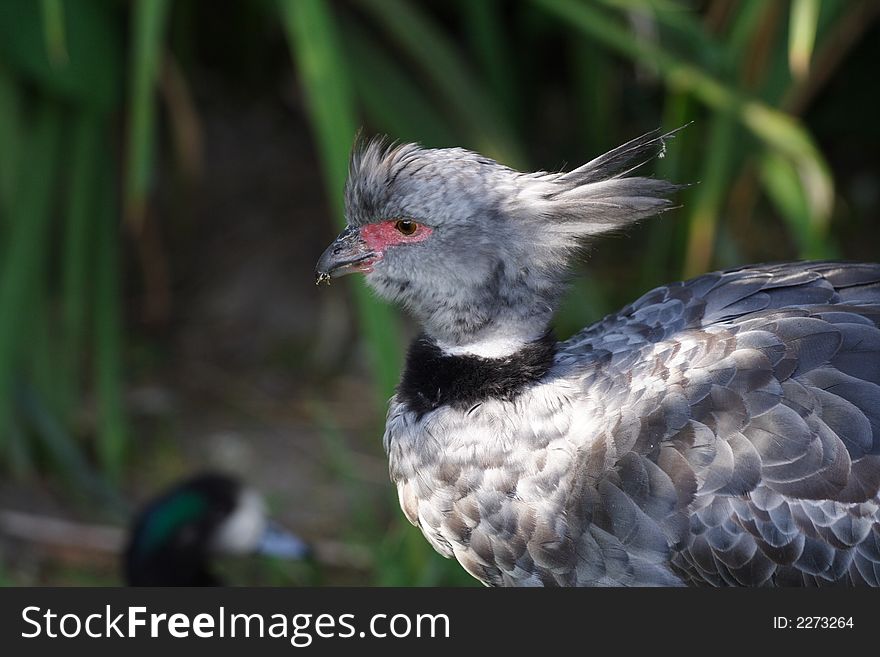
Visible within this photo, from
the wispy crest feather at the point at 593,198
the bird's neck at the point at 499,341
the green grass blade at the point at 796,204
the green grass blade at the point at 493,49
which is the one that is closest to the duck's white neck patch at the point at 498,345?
the bird's neck at the point at 499,341

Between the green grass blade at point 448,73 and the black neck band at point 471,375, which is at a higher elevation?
the green grass blade at point 448,73

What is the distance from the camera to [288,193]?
342 cm

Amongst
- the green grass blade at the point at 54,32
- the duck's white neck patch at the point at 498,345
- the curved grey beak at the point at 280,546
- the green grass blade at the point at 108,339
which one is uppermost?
the green grass blade at the point at 54,32

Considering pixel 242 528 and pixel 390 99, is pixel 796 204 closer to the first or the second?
pixel 390 99

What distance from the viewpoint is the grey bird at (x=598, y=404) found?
4.36 feet

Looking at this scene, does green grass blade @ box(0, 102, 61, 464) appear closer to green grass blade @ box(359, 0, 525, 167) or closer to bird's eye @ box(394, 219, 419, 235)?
green grass blade @ box(359, 0, 525, 167)

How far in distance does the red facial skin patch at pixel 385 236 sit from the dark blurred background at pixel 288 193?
43 centimetres

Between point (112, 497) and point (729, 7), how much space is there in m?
1.76

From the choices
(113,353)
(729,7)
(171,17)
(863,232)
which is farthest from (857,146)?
(113,353)

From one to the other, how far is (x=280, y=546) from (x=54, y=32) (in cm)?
116

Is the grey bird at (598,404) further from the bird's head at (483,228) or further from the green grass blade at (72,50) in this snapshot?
the green grass blade at (72,50)

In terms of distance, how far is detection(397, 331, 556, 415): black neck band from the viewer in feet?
4.65

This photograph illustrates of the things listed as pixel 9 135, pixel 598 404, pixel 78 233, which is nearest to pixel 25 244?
pixel 78 233

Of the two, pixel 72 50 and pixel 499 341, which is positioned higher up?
pixel 72 50
